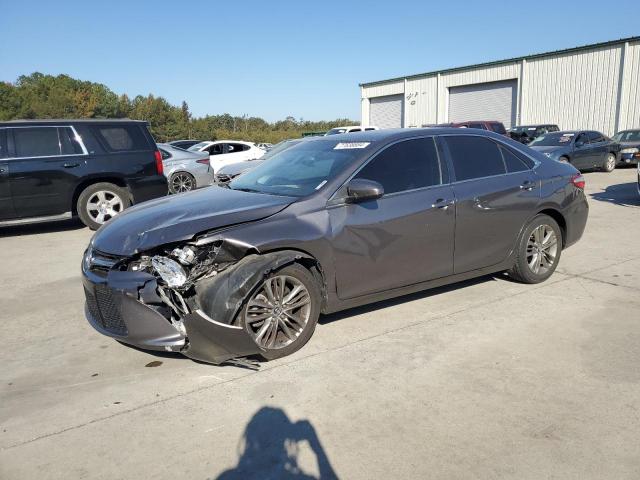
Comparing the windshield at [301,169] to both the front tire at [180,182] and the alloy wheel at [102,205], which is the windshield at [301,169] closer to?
the alloy wheel at [102,205]

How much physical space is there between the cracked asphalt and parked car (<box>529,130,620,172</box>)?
13.5 m

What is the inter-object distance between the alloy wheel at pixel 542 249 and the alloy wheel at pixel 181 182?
9.63 m

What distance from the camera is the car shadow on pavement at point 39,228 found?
9.39m

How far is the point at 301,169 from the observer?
185 inches

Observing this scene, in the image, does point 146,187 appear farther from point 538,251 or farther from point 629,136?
point 629,136

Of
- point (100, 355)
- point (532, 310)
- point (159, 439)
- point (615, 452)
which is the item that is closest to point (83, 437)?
point (159, 439)

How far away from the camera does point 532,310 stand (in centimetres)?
482

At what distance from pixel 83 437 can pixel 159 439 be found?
1.48ft

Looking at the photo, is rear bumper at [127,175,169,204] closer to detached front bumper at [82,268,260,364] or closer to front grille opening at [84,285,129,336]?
front grille opening at [84,285,129,336]

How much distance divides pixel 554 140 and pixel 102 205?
15136mm

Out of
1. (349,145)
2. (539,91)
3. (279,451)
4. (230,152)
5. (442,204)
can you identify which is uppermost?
(539,91)

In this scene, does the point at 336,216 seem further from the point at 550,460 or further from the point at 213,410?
the point at 550,460

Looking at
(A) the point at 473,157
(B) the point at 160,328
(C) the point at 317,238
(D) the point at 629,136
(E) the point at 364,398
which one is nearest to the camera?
(E) the point at 364,398

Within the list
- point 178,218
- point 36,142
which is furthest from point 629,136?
point 178,218
